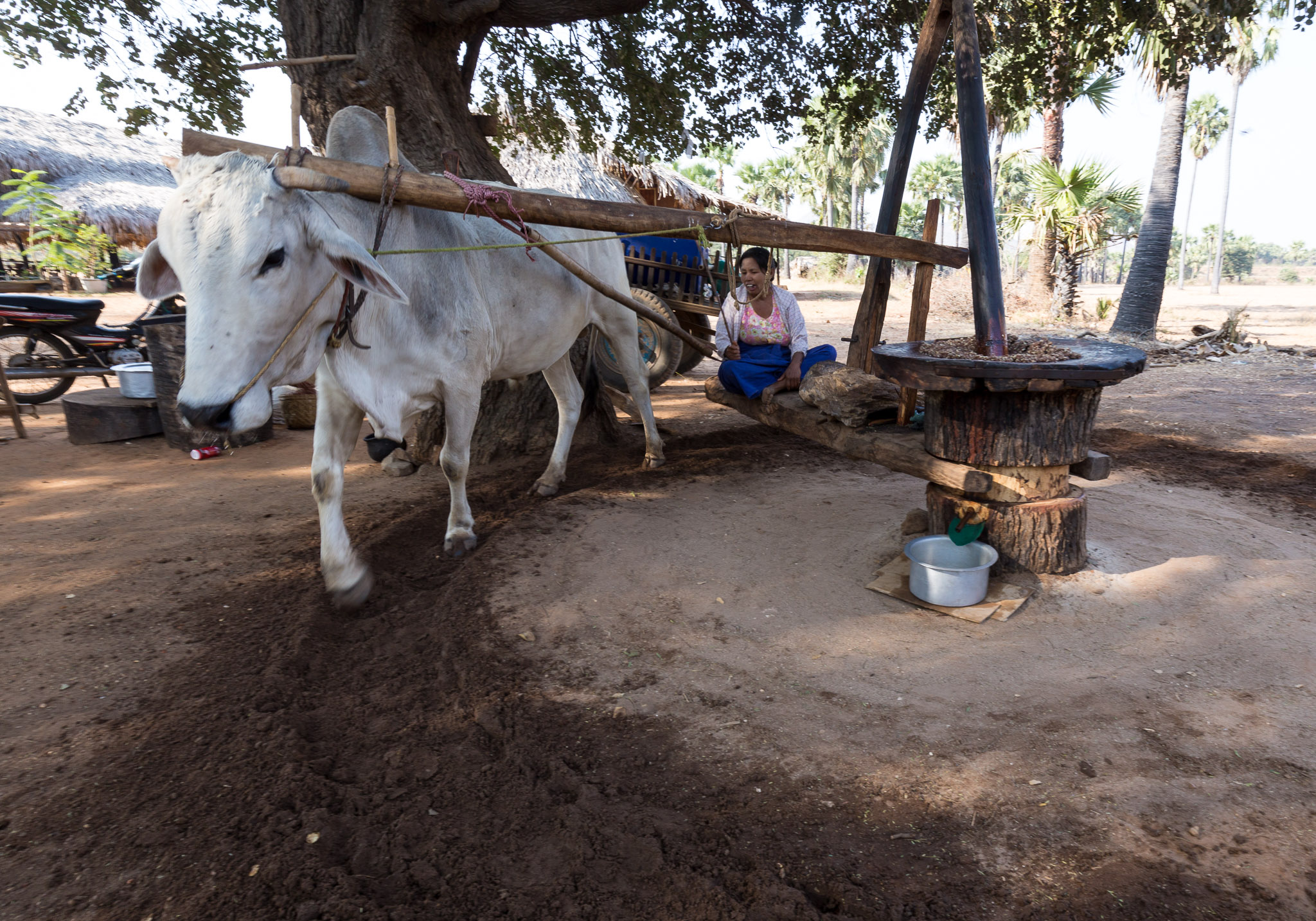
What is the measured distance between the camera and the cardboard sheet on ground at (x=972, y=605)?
10.2ft

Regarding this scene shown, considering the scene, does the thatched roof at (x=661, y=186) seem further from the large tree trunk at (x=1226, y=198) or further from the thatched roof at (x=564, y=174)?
the large tree trunk at (x=1226, y=198)

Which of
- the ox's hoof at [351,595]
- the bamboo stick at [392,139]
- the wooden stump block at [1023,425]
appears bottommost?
the ox's hoof at [351,595]

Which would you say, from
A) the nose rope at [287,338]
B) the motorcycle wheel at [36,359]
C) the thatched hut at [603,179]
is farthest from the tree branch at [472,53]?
the thatched hut at [603,179]

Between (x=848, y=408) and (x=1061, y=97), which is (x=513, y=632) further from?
(x=1061, y=97)

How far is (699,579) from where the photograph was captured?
3.52 meters

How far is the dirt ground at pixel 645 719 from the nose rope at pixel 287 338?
3.23 feet

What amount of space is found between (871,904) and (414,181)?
2.96 m

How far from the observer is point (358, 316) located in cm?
307

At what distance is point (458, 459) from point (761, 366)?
192 centimetres

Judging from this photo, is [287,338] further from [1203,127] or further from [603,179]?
[1203,127]

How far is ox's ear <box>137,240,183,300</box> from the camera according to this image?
2705mm

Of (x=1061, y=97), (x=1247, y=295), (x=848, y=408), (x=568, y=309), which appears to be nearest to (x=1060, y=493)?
(x=848, y=408)

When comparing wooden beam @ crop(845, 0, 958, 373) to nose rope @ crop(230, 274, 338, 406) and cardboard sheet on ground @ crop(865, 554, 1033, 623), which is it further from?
nose rope @ crop(230, 274, 338, 406)

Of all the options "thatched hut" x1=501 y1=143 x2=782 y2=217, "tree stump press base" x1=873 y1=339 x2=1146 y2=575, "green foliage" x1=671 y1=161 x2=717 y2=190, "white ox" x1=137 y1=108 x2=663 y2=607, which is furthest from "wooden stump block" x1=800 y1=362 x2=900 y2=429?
"green foliage" x1=671 y1=161 x2=717 y2=190
